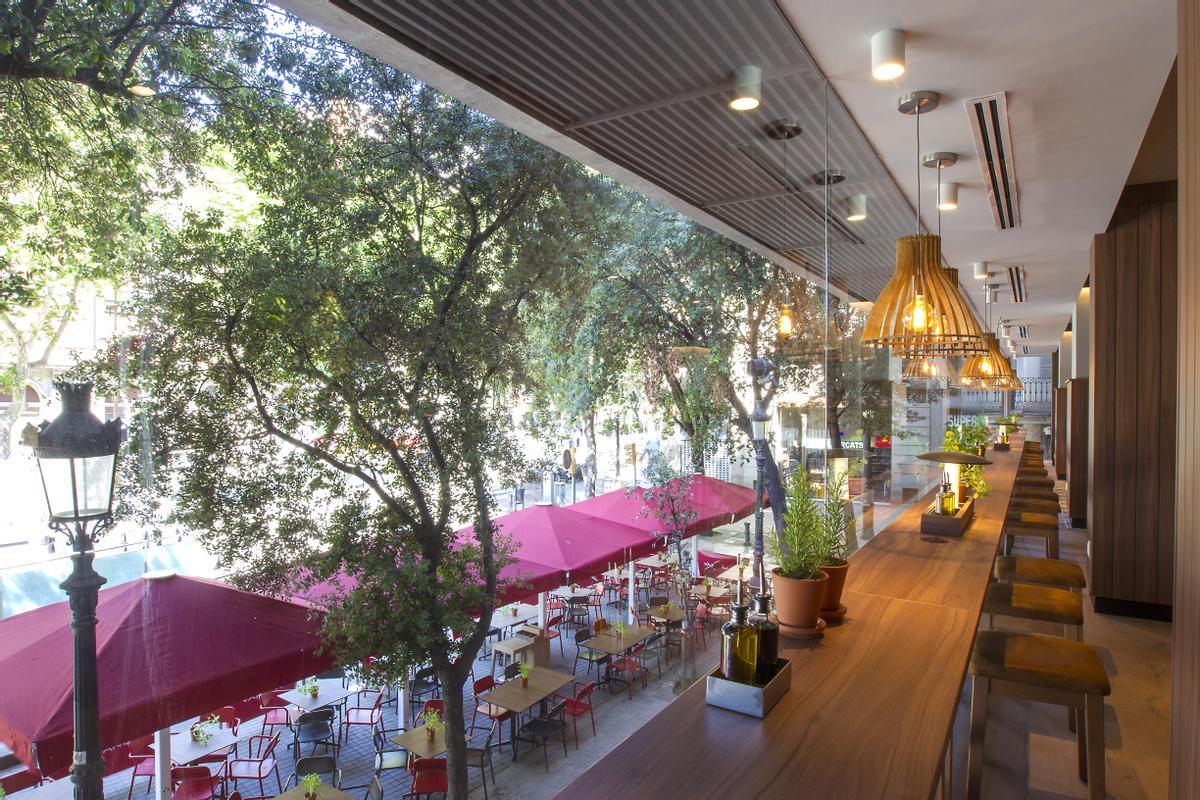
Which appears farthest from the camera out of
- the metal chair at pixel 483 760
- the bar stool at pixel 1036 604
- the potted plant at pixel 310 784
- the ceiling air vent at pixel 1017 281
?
the ceiling air vent at pixel 1017 281

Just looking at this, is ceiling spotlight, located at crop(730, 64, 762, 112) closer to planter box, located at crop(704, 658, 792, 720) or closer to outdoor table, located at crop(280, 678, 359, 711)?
planter box, located at crop(704, 658, 792, 720)

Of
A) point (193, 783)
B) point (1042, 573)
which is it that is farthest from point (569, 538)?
point (1042, 573)

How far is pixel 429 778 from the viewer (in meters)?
1.73

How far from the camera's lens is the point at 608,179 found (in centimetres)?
244

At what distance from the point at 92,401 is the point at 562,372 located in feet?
3.67

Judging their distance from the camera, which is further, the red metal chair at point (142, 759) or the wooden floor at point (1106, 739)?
the wooden floor at point (1106, 739)

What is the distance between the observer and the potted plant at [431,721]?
5.56 feet

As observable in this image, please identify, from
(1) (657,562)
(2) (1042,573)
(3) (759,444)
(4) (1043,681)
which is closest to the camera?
(4) (1043,681)

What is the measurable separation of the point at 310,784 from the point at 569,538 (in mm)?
911

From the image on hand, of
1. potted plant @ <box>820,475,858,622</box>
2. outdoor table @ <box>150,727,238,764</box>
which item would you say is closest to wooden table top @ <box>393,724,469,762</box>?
outdoor table @ <box>150,727,238,764</box>

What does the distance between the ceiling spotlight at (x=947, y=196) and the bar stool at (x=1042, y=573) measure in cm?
210

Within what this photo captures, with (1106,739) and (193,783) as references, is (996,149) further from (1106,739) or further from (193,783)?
(193,783)

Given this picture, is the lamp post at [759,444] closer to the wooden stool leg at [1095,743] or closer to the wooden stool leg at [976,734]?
the wooden stool leg at [976,734]

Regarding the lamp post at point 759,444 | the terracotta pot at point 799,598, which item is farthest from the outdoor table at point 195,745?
the lamp post at point 759,444
